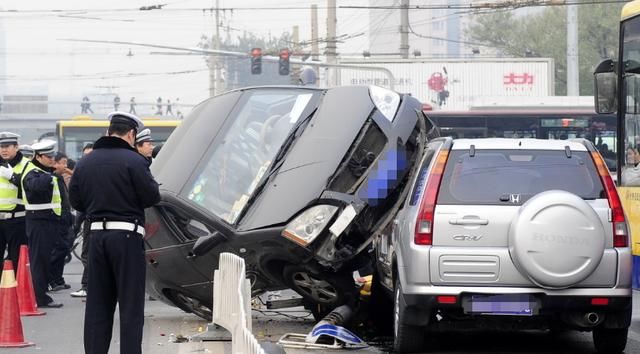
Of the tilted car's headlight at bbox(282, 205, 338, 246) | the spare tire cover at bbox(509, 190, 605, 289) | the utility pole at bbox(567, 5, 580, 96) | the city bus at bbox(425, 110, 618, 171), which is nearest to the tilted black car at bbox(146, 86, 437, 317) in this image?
the tilted car's headlight at bbox(282, 205, 338, 246)

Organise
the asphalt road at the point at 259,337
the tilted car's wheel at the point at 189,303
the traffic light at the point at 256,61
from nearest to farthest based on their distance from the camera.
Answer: the asphalt road at the point at 259,337 → the tilted car's wheel at the point at 189,303 → the traffic light at the point at 256,61

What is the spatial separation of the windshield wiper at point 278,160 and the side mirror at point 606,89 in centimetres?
331

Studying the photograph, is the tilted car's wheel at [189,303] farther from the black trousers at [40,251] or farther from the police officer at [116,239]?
the black trousers at [40,251]

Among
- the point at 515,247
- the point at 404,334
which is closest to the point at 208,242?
the point at 404,334

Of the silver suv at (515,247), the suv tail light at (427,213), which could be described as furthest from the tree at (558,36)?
the suv tail light at (427,213)

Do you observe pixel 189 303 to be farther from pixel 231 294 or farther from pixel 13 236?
pixel 13 236

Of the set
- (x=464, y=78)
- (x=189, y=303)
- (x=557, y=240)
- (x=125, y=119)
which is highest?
(x=464, y=78)

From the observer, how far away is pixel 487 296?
31.8ft

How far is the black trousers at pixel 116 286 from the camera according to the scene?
8.98m

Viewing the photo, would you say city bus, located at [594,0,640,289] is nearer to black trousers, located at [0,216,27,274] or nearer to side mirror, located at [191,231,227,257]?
side mirror, located at [191,231,227,257]

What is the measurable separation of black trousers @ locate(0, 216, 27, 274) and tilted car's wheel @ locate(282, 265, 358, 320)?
15.7 feet

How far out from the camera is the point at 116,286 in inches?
360

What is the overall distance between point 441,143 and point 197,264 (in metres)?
2.53

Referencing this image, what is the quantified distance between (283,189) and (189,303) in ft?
5.58
